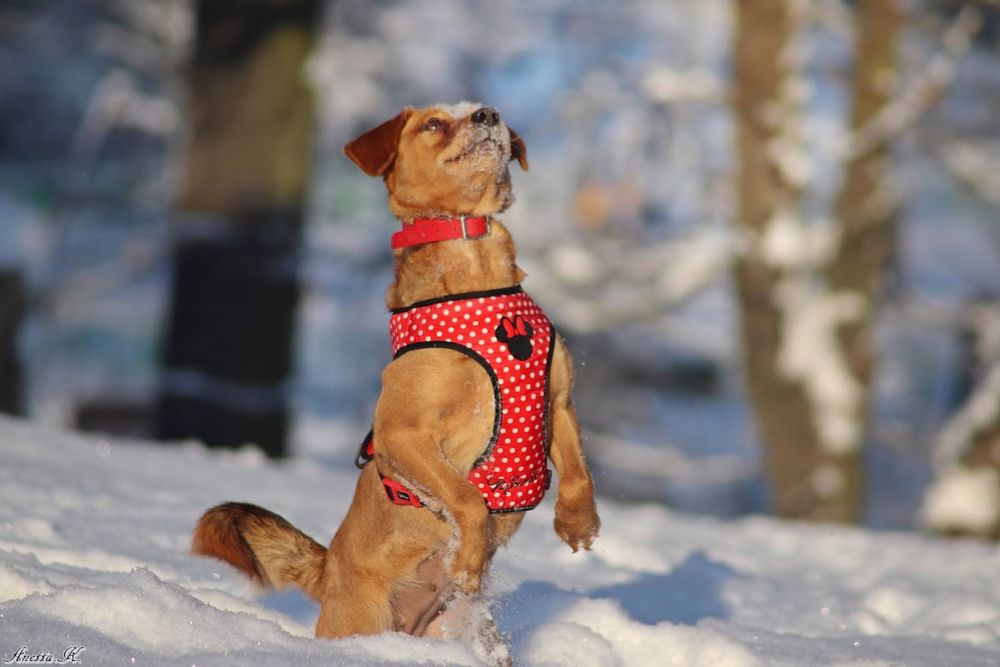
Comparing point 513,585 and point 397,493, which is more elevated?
point 397,493

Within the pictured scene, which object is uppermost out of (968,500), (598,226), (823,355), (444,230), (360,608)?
(598,226)

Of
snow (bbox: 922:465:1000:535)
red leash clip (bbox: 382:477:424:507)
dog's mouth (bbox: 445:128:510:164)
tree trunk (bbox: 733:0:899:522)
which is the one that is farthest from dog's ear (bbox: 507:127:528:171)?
snow (bbox: 922:465:1000:535)

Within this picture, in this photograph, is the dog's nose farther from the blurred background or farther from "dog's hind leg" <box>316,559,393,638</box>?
the blurred background

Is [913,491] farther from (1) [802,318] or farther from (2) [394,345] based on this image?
(2) [394,345]

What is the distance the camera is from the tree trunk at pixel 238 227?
9.53 m

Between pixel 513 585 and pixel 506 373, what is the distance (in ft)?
4.81

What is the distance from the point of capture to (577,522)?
3.81 meters

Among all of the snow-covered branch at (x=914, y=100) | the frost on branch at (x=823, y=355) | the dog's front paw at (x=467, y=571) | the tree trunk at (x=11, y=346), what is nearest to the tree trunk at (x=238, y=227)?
the frost on branch at (x=823, y=355)

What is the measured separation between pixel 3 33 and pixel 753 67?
11.7 m

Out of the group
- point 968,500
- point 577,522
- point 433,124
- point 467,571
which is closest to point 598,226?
point 968,500

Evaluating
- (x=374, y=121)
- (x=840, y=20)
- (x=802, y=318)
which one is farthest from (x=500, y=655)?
(x=374, y=121)

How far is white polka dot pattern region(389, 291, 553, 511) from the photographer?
358 centimetres

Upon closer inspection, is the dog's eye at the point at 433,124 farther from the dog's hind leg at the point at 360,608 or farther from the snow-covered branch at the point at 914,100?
the snow-covered branch at the point at 914,100

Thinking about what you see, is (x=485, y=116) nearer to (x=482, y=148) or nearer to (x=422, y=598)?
(x=482, y=148)
